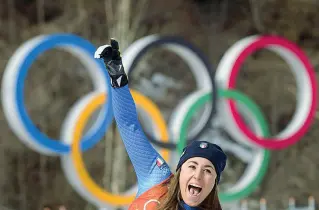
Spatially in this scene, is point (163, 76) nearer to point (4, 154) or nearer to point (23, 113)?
point (4, 154)

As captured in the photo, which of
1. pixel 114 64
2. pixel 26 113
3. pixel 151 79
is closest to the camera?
pixel 114 64

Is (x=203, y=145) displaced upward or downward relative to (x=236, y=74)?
downward

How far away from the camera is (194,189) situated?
1938 mm

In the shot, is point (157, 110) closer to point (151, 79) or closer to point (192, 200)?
point (151, 79)

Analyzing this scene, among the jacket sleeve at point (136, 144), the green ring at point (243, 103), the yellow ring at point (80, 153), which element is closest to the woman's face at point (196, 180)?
the jacket sleeve at point (136, 144)

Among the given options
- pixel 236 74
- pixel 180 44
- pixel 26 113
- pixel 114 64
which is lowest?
pixel 114 64

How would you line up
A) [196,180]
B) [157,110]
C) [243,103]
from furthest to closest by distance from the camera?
[243,103] → [157,110] → [196,180]

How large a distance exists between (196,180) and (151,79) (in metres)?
5.39

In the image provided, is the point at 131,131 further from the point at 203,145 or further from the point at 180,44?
the point at 180,44

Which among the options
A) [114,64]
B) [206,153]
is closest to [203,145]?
[206,153]

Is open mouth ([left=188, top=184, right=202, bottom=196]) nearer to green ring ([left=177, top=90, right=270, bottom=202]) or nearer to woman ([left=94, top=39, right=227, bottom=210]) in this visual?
woman ([left=94, top=39, right=227, bottom=210])

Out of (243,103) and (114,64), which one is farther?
(243,103)

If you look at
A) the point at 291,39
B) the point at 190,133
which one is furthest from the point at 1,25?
the point at 291,39

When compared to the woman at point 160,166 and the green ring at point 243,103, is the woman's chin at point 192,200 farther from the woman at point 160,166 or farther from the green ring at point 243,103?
the green ring at point 243,103
